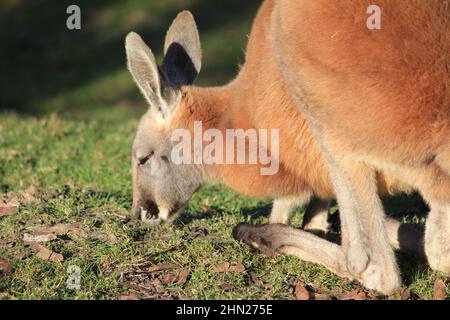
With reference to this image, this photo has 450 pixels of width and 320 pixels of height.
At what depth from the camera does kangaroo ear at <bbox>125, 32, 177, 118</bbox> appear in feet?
15.3

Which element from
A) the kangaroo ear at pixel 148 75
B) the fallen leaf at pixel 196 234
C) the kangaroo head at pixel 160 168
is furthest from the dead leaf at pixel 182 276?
the kangaroo ear at pixel 148 75

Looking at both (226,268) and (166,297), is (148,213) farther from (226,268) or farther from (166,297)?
(166,297)

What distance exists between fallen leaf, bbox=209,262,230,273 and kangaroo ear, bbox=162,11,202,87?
1.47 meters

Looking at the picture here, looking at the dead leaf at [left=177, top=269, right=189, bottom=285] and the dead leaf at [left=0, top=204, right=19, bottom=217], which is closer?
the dead leaf at [left=177, top=269, right=189, bottom=285]

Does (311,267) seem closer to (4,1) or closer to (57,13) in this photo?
(57,13)

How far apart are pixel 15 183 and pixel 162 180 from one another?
1.69 metres

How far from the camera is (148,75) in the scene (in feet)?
15.7

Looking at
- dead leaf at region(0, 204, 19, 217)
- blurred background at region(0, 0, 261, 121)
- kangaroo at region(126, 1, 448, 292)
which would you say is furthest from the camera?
blurred background at region(0, 0, 261, 121)

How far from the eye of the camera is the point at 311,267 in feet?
14.9

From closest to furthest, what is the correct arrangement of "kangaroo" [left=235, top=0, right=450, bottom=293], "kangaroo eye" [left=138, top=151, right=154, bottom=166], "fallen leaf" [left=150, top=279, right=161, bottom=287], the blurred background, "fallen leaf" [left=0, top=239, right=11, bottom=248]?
1. "kangaroo" [left=235, top=0, right=450, bottom=293]
2. "fallen leaf" [left=150, top=279, right=161, bottom=287]
3. "fallen leaf" [left=0, top=239, right=11, bottom=248]
4. "kangaroo eye" [left=138, top=151, right=154, bottom=166]
5. the blurred background

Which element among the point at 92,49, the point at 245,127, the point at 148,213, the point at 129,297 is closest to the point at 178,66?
the point at 245,127

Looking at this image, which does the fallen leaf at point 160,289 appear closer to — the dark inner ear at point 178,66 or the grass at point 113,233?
the grass at point 113,233

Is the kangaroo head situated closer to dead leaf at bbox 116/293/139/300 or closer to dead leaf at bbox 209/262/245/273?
dead leaf at bbox 209/262/245/273

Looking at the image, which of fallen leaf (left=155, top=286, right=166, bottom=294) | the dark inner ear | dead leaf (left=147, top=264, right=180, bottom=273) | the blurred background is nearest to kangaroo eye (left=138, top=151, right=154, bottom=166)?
the dark inner ear
